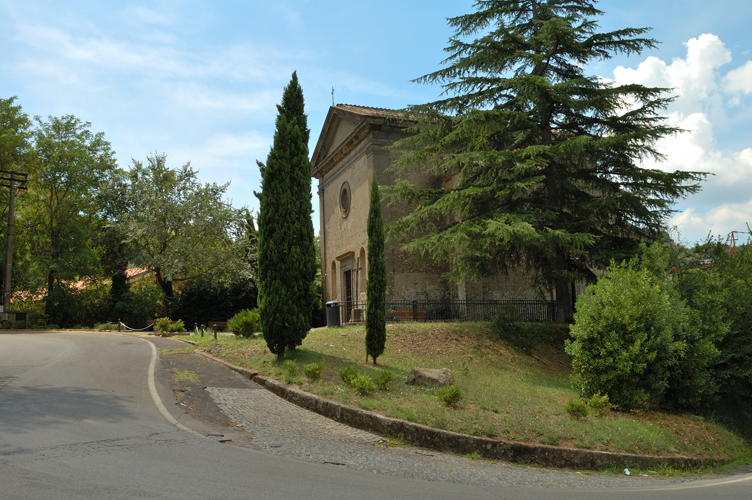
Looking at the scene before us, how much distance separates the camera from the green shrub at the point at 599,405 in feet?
33.1

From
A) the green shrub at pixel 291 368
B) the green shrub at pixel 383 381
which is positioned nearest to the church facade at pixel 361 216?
the green shrub at pixel 291 368

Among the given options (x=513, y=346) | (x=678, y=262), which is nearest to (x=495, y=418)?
(x=513, y=346)

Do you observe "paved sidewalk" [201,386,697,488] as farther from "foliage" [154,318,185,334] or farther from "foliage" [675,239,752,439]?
"foliage" [154,318,185,334]

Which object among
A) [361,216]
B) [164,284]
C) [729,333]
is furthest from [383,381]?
[164,284]

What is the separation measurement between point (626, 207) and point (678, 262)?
2303 mm

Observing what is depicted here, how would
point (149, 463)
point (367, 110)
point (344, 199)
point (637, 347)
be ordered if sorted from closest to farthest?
point (149, 463)
point (637, 347)
point (367, 110)
point (344, 199)

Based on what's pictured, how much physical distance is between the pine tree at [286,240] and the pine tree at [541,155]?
4.71m

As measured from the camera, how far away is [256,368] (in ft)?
39.6

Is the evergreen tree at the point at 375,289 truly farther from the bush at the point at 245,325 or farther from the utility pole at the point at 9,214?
the utility pole at the point at 9,214

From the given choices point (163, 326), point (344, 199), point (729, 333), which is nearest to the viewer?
point (729, 333)

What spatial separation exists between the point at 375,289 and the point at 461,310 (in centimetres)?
912

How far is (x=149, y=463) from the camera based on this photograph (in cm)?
576

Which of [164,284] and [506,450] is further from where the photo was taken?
[164,284]

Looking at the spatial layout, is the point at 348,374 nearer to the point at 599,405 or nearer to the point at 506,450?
the point at 506,450
